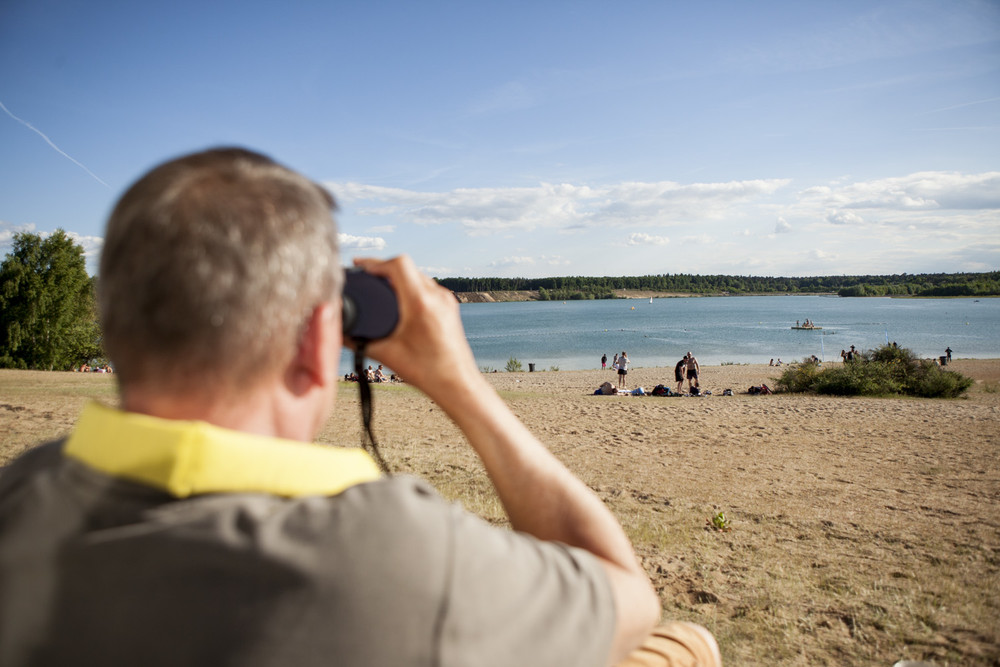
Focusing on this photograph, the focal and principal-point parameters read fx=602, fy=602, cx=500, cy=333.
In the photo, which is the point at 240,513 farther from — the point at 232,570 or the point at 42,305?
the point at 42,305

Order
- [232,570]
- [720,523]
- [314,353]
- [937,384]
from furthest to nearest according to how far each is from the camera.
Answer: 1. [937,384]
2. [720,523]
3. [314,353]
4. [232,570]

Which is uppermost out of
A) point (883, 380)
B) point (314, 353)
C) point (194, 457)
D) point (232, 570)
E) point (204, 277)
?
point (204, 277)

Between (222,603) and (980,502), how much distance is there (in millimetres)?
9001

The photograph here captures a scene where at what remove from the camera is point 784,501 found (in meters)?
7.00

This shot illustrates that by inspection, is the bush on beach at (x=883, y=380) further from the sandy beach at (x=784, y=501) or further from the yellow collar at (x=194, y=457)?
the yellow collar at (x=194, y=457)

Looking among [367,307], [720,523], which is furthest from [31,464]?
[720,523]

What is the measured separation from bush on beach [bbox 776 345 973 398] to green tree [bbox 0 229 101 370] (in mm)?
41669

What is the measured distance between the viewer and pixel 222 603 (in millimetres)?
719

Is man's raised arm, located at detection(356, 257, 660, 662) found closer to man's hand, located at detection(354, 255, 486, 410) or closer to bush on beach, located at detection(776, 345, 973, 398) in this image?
man's hand, located at detection(354, 255, 486, 410)

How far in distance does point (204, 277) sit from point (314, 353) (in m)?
0.19

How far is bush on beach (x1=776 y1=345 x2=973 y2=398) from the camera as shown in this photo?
66.5 feet

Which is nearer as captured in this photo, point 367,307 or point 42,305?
point 367,307

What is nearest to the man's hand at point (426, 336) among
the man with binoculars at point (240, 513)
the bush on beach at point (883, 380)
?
the man with binoculars at point (240, 513)

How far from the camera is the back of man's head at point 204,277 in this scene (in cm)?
78
